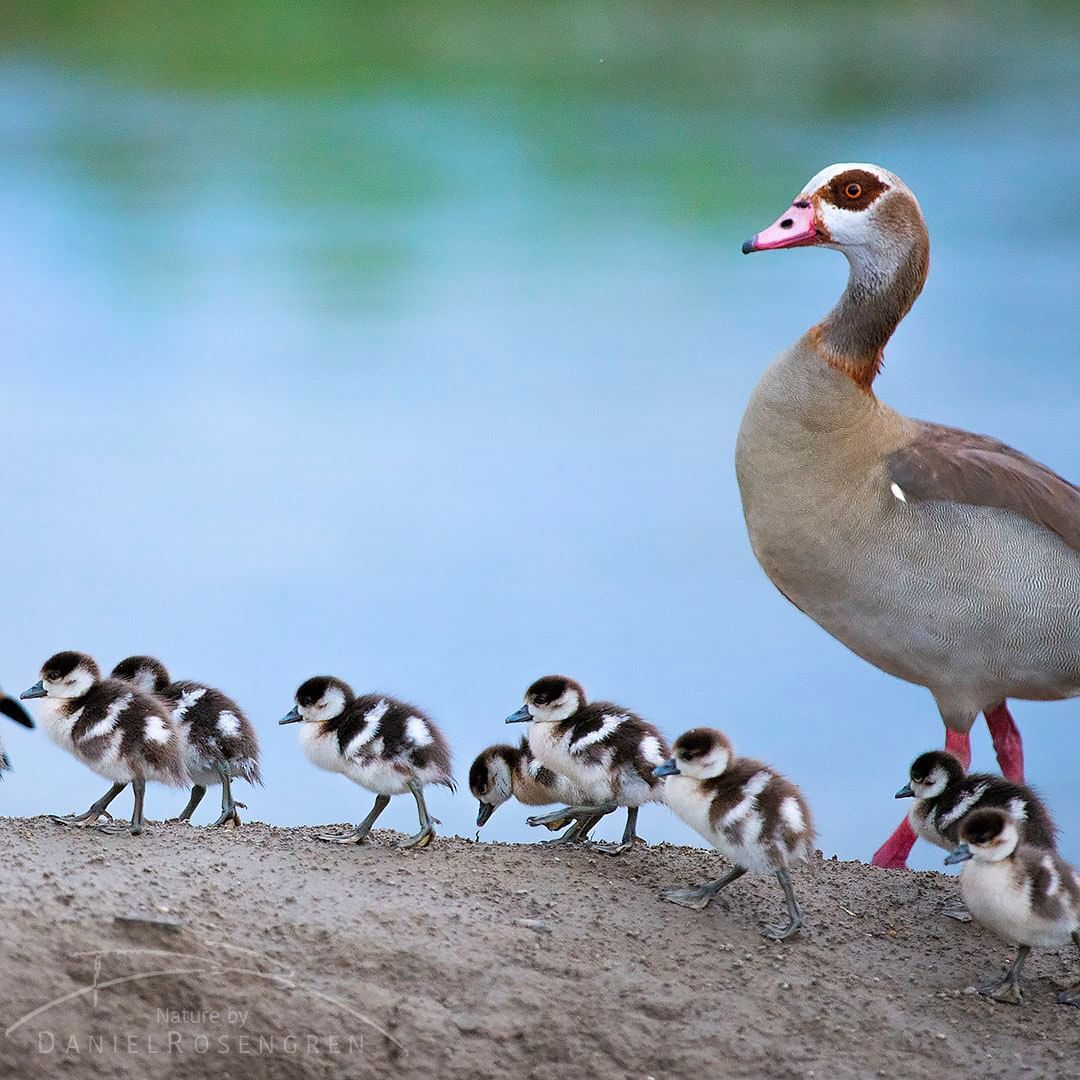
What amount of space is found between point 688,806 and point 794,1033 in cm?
62

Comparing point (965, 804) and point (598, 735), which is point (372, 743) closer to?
point (598, 735)

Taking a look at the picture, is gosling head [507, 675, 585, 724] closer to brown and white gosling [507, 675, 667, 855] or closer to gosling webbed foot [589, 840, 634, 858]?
brown and white gosling [507, 675, 667, 855]

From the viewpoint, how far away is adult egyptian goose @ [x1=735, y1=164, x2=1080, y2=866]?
4.70 meters

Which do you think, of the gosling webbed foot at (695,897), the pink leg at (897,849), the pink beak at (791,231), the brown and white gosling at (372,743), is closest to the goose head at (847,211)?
the pink beak at (791,231)

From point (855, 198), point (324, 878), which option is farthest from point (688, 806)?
point (855, 198)

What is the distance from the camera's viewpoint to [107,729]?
428 cm

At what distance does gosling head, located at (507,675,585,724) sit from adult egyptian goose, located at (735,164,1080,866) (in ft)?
2.81

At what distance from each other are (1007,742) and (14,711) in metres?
3.05

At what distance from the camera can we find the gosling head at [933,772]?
4406 mm

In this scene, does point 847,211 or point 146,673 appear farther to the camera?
point 146,673

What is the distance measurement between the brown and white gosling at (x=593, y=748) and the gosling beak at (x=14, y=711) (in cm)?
130

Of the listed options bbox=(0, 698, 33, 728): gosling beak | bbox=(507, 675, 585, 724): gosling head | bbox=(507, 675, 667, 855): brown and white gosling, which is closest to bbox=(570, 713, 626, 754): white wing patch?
bbox=(507, 675, 667, 855): brown and white gosling
